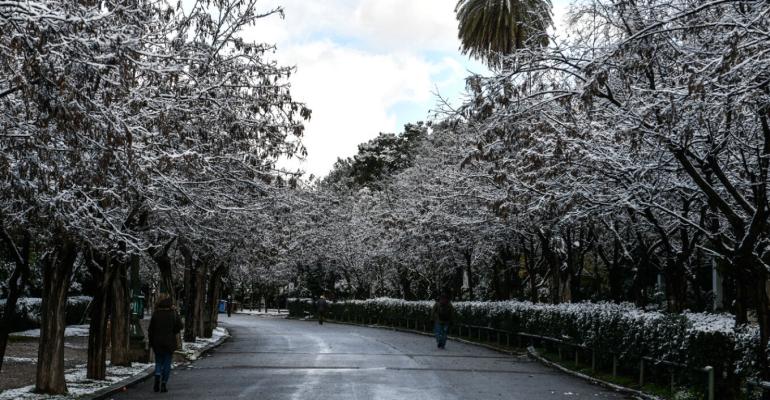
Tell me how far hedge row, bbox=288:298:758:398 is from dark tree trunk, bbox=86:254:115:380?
9.80m

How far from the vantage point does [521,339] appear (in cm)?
2808

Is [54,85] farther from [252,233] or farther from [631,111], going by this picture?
[252,233]

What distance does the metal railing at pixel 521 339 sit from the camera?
12784mm

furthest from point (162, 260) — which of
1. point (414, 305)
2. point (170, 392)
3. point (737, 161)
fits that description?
point (414, 305)

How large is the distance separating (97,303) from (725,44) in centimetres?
1229

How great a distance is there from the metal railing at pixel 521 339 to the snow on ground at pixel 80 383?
9.41 meters

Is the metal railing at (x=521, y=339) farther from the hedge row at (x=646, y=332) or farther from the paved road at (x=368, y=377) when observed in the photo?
the paved road at (x=368, y=377)

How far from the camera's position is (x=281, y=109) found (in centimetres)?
1585

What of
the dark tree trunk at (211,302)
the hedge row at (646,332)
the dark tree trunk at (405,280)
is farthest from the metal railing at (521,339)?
the dark tree trunk at (211,302)

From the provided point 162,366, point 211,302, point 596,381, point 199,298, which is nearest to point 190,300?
point 199,298

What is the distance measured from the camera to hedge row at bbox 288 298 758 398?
12430mm

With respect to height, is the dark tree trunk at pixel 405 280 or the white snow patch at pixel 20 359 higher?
the dark tree trunk at pixel 405 280

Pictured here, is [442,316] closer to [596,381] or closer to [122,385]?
→ [596,381]

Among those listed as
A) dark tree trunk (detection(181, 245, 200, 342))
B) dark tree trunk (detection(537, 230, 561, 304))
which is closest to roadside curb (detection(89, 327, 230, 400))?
dark tree trunk (detection(181, 245, 200, 342))
